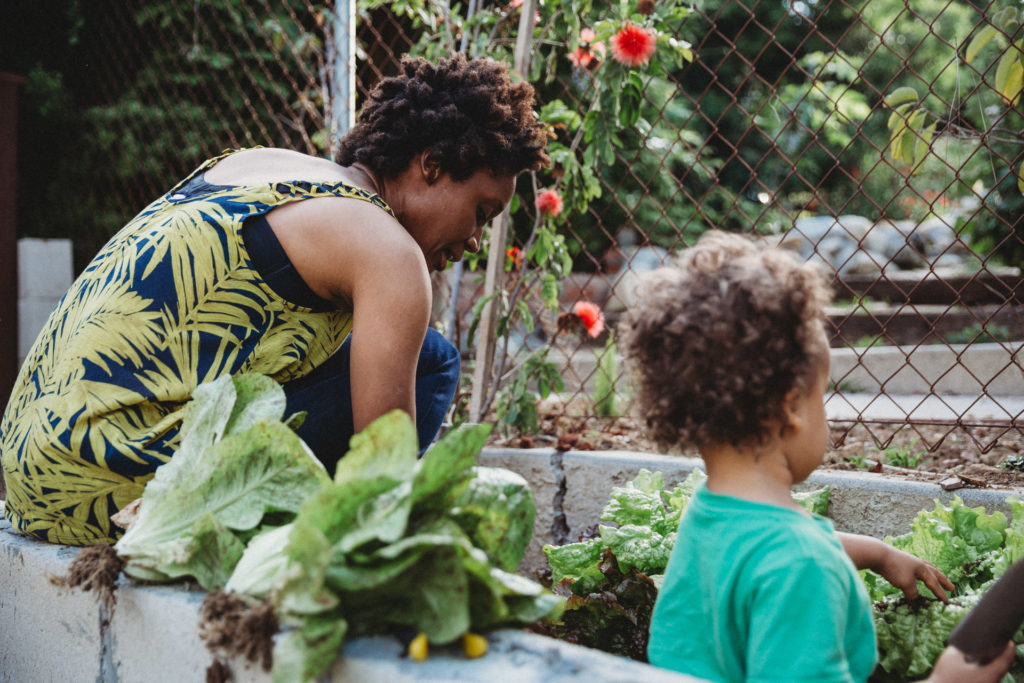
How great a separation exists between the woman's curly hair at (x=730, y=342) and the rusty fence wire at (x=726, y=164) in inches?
32.7

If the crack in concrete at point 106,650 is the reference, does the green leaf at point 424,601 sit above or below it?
above

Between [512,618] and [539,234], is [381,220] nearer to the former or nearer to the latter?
[512,618]

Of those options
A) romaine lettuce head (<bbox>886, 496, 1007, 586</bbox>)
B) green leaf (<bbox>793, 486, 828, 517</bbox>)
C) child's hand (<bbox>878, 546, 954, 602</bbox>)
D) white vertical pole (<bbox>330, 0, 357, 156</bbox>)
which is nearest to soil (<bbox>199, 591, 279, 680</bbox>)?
child's hand (<bbox>878, 546, 954, 602</bbox>)

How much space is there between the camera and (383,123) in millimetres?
1963

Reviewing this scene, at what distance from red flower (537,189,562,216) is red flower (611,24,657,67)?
1.69ft

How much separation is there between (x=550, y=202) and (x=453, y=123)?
990 mm

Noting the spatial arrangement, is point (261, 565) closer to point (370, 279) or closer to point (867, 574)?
point (370, 279)

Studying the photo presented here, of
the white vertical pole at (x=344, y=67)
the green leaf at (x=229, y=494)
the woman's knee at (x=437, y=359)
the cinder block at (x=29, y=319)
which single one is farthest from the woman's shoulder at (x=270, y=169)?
the cinder block at (x=29, y=319)

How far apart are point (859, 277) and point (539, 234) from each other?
18.0 ft

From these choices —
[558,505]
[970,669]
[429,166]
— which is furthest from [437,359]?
[970,669]

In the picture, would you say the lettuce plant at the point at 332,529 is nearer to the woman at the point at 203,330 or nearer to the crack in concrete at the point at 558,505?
the woman at the point at 203,330

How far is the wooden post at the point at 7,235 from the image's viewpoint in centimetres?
390

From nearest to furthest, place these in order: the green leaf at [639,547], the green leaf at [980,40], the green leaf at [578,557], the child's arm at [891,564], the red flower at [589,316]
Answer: the child's arm at [891,564] < the green leaf at [639,547] < the green leaf at [578,557] < the green leaf at [980,40] < the red flower at [589,316]

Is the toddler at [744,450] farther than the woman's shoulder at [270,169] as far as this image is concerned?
No
